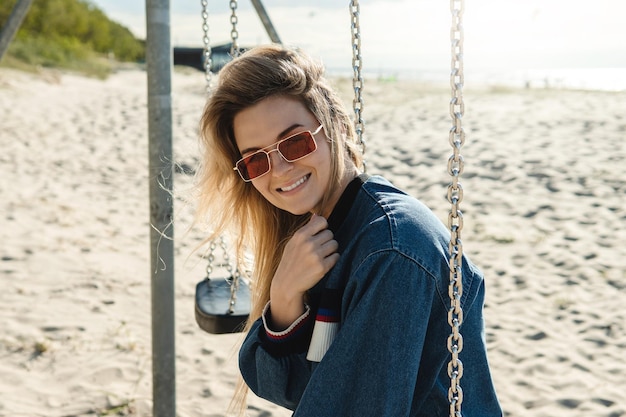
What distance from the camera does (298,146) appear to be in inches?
52.1

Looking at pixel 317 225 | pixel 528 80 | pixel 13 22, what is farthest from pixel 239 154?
pixel 528 80

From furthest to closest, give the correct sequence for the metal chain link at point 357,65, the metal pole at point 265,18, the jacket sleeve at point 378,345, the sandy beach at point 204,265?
the sandy beach at point 204,265
the metal pole at point 265,18
the metal chain link at point 357,65
the jacket sleeve at point 378,345

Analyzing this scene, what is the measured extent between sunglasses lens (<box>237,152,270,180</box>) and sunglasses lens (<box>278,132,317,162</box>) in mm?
61

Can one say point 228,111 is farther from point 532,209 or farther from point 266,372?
point 532,209

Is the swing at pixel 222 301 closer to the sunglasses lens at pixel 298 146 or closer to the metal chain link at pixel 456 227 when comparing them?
the sunglasses lens at pixel 298 146

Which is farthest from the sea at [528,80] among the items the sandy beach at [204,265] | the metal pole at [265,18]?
the metal pole at [265,18]

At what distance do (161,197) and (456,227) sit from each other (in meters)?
1.38

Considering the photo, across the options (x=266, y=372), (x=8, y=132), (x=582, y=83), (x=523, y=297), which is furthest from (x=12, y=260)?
(x=582, y=83)

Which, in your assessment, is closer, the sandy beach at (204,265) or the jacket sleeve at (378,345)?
the jacket sleeve at (378,345)

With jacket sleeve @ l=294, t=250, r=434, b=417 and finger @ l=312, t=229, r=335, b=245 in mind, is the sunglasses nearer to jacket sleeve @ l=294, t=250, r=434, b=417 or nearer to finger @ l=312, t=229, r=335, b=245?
finger @ l=312, t=229, r=335, b=245

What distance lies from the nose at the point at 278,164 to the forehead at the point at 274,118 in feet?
0.09

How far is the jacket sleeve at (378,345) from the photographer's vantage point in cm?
111

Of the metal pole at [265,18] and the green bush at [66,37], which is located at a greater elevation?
the green bush at [66,37]

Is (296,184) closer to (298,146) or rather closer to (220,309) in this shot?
(298,146)
